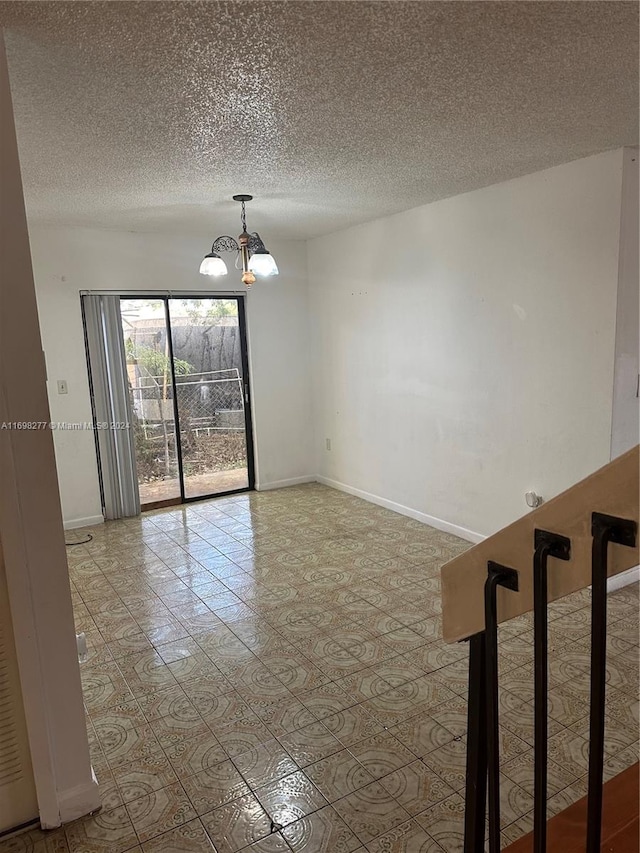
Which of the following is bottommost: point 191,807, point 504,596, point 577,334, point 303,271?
point 191,807

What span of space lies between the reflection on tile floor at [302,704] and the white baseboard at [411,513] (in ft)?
0.84

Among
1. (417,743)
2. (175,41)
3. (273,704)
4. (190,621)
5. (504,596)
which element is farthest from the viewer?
(190,621)

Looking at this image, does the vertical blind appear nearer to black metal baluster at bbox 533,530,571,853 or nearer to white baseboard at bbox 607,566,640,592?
white baseboard at bbox 607,566,640,592

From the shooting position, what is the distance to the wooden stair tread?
4.27ft

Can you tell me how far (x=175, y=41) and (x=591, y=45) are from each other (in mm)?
1326

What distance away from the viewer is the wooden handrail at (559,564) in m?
0.81

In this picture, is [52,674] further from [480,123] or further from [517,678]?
[480,123]

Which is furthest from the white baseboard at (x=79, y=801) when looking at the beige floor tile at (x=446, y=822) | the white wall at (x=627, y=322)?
the white wall at (x=627, y=322)

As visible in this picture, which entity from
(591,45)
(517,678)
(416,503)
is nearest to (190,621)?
(517,678)

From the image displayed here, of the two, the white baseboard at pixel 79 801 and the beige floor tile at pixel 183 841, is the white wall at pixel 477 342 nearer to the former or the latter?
the beige floor tile at pixel 183 841

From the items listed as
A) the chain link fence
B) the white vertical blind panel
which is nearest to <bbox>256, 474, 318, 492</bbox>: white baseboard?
the chain link fence

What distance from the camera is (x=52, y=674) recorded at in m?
1.84

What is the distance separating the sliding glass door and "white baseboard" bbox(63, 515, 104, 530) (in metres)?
0.45

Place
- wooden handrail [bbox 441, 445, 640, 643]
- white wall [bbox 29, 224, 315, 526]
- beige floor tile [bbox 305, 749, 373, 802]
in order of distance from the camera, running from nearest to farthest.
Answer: wooden handrail [bbox 441, 445, 640, 643]
beige floor tile [bbox 305, 749, 373, 802]
white wall [bbox 29, 224, 315, 526]
